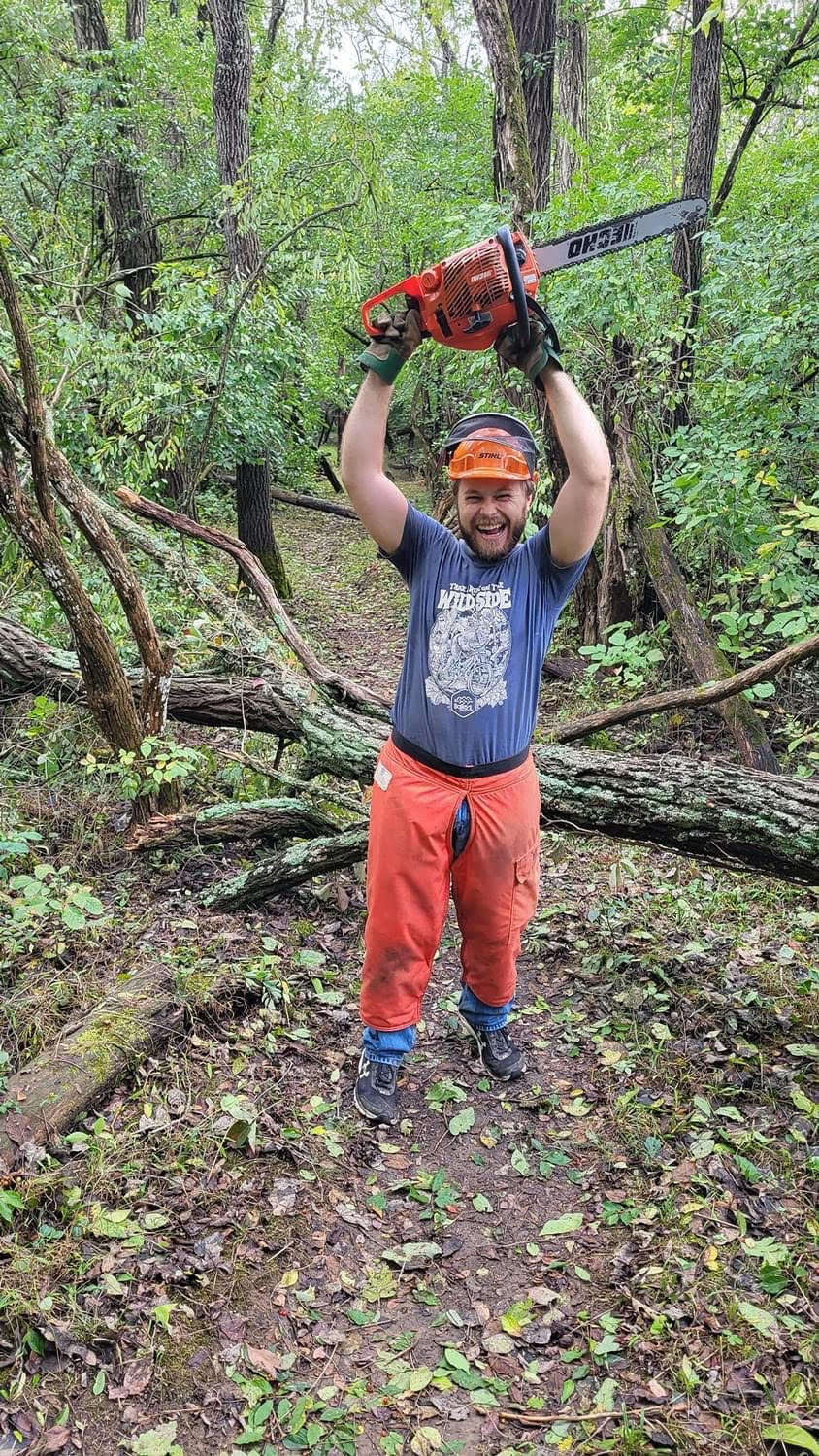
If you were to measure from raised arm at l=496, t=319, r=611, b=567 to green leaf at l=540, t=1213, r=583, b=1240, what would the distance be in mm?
2102

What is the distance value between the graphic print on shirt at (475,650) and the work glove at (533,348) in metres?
0.65

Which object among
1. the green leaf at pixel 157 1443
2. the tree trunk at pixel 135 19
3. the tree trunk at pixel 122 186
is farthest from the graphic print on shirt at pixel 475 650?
the tree trunk at pixel 135 19

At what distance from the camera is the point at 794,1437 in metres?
1.84

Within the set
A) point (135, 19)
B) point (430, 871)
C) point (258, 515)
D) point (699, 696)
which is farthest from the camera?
point (135, 19)

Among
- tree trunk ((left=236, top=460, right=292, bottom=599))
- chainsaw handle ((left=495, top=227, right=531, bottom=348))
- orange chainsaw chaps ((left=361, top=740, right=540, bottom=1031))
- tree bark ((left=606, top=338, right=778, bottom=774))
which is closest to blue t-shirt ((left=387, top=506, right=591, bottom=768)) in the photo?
orange chainsaw chaps ((left=361, top=740, right=540, bottom=1031))

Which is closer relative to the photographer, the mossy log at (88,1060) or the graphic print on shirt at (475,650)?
the mossy log at (88,1060)

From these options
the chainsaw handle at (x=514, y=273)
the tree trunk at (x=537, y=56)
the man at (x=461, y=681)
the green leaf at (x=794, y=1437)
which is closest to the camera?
the green leaf at (x=794, y=1437)

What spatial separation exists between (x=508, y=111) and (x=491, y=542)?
5.54 m

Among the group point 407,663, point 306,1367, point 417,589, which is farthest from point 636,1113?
point 417,589

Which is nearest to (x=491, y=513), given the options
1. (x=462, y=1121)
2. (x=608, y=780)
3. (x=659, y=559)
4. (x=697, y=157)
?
(x=608, y=780)

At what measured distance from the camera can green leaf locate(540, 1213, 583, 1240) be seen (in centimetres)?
259

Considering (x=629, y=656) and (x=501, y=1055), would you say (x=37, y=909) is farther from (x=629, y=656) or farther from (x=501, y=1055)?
(x=629, y=656)

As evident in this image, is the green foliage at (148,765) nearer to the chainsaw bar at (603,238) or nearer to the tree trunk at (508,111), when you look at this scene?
the chainsaw bar at (603,238)

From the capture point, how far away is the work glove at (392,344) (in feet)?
8.05
